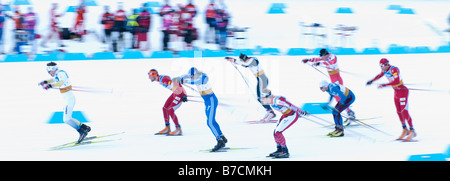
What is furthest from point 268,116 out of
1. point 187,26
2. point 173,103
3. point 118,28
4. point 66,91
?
point 118,28

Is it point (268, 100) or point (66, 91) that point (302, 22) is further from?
point (66, 91)

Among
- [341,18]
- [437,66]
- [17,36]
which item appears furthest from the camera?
[341,18]

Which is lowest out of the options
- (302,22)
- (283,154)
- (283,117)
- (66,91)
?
(283,154)

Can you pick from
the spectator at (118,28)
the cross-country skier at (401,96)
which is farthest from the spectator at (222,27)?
the cross-country skier at (401,96)

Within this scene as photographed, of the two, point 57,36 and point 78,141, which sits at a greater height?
point 57,36

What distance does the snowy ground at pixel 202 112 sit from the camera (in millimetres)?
8453

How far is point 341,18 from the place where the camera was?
17359 mm

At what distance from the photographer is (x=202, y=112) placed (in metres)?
11.2

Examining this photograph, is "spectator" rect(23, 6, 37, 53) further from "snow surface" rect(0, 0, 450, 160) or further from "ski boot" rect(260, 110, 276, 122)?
"ski boot" rect(260, 110, 276, 122)

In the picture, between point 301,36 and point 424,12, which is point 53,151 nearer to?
point 301,36

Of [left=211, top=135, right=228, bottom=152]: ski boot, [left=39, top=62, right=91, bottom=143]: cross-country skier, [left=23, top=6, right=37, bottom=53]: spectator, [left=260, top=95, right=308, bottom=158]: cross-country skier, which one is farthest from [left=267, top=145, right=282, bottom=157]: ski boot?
[left=23, top=6, right=37, bottom=53]: spectator

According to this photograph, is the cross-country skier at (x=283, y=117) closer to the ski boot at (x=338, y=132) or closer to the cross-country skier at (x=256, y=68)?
the ski boot at (x=338, y=132)

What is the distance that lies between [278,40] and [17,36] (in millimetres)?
6459

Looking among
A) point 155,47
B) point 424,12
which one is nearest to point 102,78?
point 155,47
